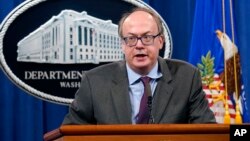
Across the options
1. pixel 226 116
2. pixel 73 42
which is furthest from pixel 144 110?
pixel 73 42

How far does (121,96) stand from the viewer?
2357 mm

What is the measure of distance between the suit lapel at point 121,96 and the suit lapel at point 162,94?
125 mm

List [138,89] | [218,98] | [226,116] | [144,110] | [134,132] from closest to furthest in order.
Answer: [134,132] → [144,110] → [138,89] → [226,116] → [218,98]

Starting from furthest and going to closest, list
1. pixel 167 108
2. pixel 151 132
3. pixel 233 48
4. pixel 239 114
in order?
pixel 233 48
pixel 239 114
pixel 167 108
pixel 151 132

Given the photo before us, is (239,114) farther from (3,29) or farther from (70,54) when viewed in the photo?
(3,29)

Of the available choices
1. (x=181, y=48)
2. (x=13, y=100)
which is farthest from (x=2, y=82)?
(x=181, y=48)

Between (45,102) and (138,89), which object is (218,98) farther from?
(138,89)

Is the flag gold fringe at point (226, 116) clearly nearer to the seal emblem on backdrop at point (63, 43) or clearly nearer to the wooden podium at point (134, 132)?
the seal emblem on backdrop at point (63, 43)

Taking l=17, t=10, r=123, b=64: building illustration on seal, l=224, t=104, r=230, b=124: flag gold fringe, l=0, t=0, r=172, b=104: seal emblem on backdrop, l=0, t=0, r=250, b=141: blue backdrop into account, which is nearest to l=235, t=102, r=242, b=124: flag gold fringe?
l=224, t=104, r=230, b=124: flag gold fringe

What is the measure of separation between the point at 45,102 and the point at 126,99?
1.56 meters

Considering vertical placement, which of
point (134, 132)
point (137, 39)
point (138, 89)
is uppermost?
point (137, 39)

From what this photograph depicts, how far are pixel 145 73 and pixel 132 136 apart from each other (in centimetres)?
79

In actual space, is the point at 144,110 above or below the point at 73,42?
below

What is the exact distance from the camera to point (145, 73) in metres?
2.48
